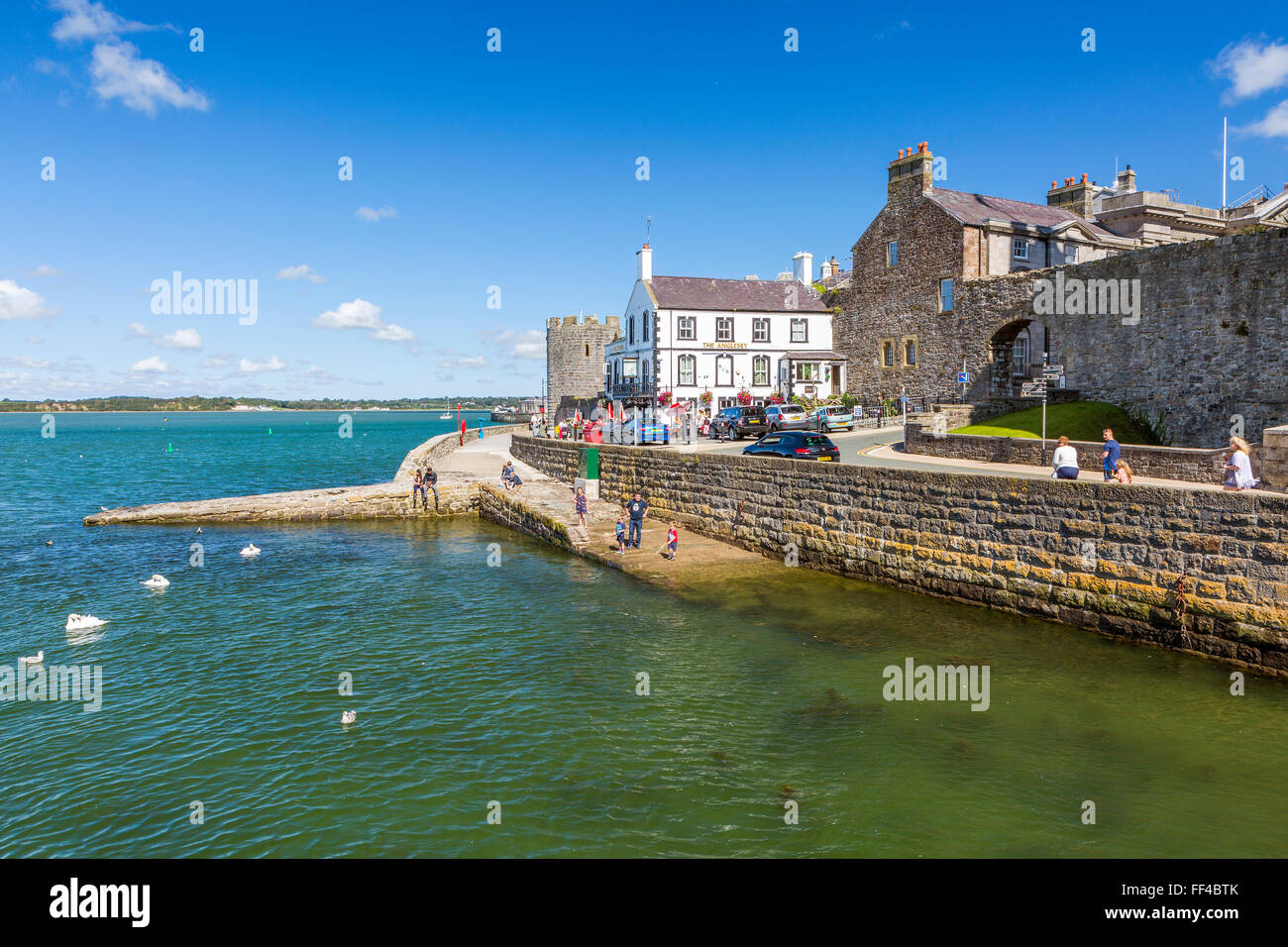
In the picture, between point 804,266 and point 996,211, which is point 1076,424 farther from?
point 804,266

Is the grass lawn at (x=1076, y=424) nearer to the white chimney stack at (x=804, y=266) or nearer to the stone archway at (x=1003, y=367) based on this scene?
the stone archway at (x=1003, y=367)

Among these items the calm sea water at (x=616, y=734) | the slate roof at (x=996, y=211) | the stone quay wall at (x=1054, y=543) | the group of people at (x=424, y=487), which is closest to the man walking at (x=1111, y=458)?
the stone quay wall at (x=1054, y=543)

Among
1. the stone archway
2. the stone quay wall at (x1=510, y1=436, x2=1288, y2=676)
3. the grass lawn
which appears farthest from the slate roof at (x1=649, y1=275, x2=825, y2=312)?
the stone quay wall at (x1=510, y1=436, x2=1288, y2=676)

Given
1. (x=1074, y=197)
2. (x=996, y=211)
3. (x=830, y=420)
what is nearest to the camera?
(x=830, y=420)

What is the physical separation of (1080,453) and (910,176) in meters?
26.4

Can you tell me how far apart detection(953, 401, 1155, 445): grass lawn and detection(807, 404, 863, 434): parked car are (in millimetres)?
8118

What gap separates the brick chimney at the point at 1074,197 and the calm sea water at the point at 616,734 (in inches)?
1591

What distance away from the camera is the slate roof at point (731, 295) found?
2104 inches

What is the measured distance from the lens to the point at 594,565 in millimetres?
24000

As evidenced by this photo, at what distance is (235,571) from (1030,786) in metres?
22.7

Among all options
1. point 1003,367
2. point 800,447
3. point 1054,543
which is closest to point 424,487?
point 800,447

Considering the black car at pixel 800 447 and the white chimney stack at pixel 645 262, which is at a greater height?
the white chimney stack at pixel 645 262

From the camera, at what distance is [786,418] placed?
3541 cm
